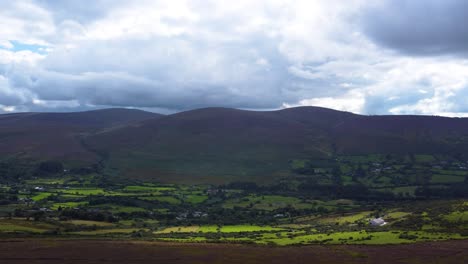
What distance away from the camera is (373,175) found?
19888 cm

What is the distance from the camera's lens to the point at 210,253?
69500mm

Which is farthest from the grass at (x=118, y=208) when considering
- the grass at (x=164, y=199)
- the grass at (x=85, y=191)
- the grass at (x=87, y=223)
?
the grass at (x=85, y=191)

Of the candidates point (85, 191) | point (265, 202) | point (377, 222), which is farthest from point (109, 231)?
point (265, 202)

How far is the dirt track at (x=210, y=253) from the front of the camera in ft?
212

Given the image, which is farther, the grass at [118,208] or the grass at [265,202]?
the grass at [265,202]

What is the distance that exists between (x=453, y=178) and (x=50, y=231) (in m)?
150

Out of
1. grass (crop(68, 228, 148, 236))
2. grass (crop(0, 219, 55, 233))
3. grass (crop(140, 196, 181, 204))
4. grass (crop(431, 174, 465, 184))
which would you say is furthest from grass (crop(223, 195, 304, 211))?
grass (crop(431, 174, 465, 184))

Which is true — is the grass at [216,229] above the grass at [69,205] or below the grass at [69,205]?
below

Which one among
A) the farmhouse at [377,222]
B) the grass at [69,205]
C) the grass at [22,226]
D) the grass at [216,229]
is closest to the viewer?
the grass at [22,226]

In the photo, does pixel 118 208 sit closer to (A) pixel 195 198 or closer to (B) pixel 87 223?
(B) pixel 87 223

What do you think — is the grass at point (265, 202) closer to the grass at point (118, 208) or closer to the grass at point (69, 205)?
the grass at point (118, 208)

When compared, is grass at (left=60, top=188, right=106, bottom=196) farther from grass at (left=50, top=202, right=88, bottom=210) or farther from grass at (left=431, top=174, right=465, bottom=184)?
grass at (left=431, top=174, right=465, bottom=184)

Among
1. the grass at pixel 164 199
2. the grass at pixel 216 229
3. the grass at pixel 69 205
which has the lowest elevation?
the grass at pixel 216 229

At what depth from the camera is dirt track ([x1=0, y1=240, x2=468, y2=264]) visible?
64562 mm
